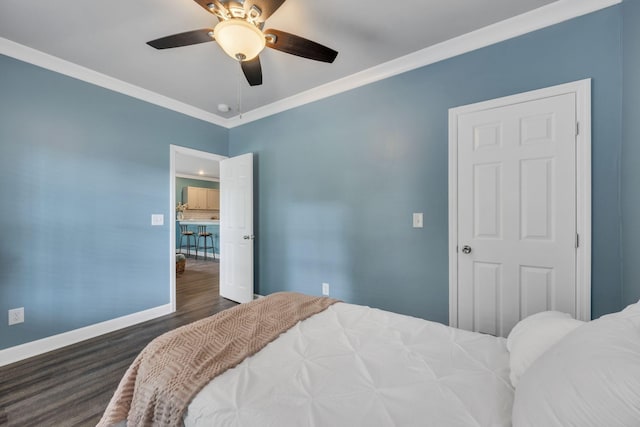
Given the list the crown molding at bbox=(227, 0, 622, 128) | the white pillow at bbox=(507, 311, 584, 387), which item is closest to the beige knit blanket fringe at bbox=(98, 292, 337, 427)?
the white pillow at bbox=(507, 311, 584, 387)

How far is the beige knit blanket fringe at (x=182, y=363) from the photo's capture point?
37.4 inches

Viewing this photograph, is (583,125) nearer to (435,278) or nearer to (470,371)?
(435,278)

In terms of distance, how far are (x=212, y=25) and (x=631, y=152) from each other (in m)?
2.90

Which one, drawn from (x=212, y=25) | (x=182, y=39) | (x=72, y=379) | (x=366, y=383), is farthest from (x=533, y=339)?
(x=72, y=379)

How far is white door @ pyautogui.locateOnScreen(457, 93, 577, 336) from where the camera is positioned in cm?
183

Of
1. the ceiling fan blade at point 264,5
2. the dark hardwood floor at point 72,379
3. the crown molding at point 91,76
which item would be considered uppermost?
the crown molding at point 91,76

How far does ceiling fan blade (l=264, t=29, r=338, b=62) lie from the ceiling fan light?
0.10m

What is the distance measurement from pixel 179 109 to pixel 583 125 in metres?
3.92

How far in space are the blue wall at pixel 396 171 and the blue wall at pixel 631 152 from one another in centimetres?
5

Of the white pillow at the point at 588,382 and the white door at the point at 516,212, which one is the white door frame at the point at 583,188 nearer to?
the white door at the point at 516,212

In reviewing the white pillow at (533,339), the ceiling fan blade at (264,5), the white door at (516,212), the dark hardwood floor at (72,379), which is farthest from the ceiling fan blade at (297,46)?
the dark hardwood floor at (72,379)

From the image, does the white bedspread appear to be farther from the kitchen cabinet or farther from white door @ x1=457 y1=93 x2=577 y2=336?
the kitchen cabinet

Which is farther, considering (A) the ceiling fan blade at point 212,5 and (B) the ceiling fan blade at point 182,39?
(B) the ceiling fan blade at point 182,39

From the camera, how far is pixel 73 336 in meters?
2.51
